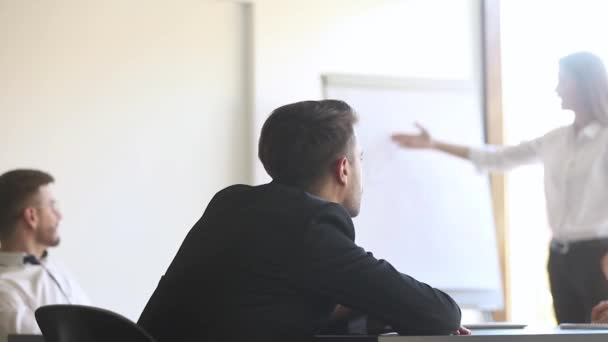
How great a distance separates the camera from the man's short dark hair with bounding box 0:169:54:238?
2656mm

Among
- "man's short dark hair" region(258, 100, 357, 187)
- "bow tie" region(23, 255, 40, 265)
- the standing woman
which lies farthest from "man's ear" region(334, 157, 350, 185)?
the standing woman

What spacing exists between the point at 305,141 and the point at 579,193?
178 cm

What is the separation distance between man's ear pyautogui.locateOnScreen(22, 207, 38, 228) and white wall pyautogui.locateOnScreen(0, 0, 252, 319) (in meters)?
1.02

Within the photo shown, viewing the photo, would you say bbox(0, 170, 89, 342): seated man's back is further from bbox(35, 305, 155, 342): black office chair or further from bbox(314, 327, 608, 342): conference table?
bbox(314, 327, 608, 342): conference table

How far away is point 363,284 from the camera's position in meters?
1.31

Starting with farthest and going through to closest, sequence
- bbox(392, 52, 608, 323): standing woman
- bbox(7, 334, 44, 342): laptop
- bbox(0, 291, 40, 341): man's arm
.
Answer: bbox(392, 52, 608, 323): standing woman → bbox(0, 291, 40, 341): man's arm → bbox(7, 334, 44, 342): laptop

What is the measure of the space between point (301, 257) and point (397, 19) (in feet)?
10.1

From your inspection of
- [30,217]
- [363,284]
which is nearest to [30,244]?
[30,217]

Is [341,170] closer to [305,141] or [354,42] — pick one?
[305,141]

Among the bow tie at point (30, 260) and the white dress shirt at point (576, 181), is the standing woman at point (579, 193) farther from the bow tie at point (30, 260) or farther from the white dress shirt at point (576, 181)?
the bow tie at point (30, 260)

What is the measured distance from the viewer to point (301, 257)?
1.33m

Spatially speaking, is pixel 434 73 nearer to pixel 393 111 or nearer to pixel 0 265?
pixel 393 111

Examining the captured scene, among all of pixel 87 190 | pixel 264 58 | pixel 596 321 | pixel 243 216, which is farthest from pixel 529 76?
pixel 243 216

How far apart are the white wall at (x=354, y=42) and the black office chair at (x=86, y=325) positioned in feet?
8.45
